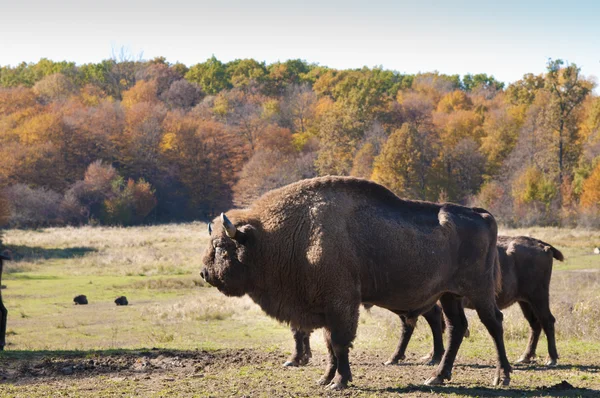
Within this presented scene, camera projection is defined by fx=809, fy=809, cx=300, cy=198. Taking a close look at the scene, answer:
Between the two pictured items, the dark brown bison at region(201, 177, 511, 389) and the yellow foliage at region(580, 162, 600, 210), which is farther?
the yellow foliage at region(580, 162, 600, 210)

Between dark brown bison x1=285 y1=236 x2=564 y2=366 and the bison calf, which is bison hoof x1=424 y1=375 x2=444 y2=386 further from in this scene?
the bison calf

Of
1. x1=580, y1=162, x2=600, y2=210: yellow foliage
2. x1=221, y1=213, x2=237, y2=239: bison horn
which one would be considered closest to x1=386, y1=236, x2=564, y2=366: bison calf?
x1=221, y1=213, x2=237, y2=239: bison horn

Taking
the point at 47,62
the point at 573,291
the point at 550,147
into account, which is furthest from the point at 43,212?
the point at 47,62

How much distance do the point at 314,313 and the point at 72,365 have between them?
180 inches

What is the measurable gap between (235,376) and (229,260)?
6.17ft

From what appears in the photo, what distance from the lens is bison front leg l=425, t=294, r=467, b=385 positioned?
12227 mm

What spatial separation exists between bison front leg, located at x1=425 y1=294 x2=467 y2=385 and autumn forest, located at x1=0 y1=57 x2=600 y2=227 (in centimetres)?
5166

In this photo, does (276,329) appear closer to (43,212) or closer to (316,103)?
(43,212)

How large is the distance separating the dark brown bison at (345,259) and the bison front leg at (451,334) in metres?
0.02

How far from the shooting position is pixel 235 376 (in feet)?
41.8

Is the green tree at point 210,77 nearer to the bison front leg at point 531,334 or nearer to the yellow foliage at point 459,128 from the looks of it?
the yellow foliage at point 459,128

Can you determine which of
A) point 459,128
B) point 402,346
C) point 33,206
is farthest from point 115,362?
point 459,128

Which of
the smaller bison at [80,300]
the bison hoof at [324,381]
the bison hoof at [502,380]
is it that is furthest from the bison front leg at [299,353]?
the smaller bison at [80,300]

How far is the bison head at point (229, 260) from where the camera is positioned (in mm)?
12375
